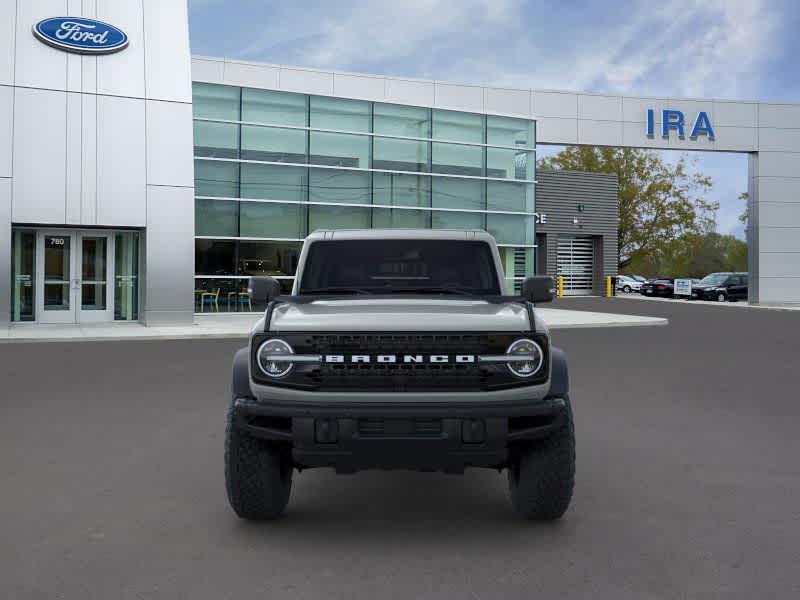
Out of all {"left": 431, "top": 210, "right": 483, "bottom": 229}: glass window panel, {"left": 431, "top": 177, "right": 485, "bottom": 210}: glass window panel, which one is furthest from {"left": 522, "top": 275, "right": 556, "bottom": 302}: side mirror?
{"left": 431, "top": 177, "right": 485, "bottom": 210}: glass window panel

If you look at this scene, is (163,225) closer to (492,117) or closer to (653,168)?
(492,117)

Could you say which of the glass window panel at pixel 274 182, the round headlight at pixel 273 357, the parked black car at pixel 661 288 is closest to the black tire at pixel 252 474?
the round headlight at pixel 273 357

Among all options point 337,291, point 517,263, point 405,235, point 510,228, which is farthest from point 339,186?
point 337,291

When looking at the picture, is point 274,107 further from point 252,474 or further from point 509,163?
point 252,474

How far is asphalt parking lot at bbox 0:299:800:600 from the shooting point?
4.09 metres

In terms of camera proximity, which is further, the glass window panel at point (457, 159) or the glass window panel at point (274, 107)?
the glass window panel at point (457, 159)

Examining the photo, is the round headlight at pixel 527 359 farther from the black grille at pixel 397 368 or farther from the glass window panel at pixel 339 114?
the glass window panel at pixel 339 114

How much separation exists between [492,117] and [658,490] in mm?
27705

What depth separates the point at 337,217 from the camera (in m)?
29.5

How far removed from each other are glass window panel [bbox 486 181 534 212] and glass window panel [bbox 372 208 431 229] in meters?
2.77

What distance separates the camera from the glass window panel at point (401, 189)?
1187 inches

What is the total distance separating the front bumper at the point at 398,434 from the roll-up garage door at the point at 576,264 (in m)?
50.0

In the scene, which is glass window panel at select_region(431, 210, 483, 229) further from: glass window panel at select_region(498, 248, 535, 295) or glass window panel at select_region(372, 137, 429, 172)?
glass window panel at select_region(372, 137, 429, 172)

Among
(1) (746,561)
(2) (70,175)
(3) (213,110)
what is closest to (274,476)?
(1) (746,561)
